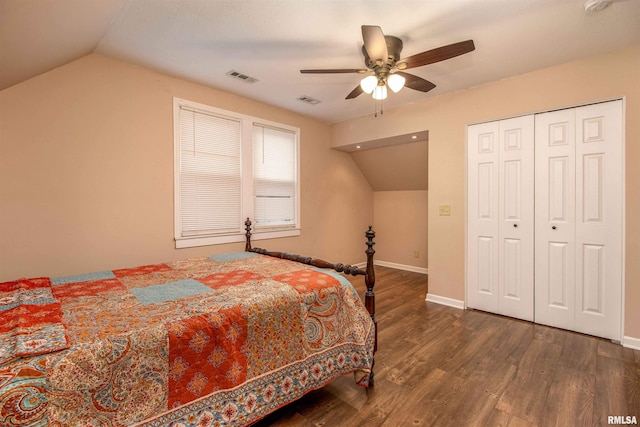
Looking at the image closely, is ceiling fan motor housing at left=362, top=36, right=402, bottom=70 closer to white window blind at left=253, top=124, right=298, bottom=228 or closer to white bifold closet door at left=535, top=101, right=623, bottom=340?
white bifold closet door at left=535, top=101, right=623, bottom=340

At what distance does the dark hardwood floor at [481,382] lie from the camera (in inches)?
65.2

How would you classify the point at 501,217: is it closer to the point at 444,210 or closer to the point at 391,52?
the point at 444,210

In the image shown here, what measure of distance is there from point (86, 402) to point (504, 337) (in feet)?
10.0

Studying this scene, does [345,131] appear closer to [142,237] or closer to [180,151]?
→ [180,151]

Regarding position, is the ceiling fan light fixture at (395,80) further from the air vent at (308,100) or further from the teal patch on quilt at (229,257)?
the teal patch on quilt at (229,257)

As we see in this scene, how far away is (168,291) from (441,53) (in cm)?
238

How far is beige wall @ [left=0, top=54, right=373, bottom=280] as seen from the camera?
7.19ft

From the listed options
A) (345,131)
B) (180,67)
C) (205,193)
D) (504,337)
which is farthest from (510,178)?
(180,67)

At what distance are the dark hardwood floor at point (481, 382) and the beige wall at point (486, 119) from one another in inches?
26.3

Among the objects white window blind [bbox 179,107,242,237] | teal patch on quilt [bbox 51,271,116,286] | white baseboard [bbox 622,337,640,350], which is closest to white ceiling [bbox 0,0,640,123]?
white window blind [bbox 179,107,242,237]

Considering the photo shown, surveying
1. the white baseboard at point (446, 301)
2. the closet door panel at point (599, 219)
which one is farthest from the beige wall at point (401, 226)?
the closet door panel at point (599, 219)

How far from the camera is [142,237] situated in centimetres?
278

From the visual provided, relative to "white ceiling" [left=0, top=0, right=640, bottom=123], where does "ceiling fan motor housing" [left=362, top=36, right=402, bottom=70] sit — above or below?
below

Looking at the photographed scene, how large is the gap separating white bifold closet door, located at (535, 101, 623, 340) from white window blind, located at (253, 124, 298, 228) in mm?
2917
